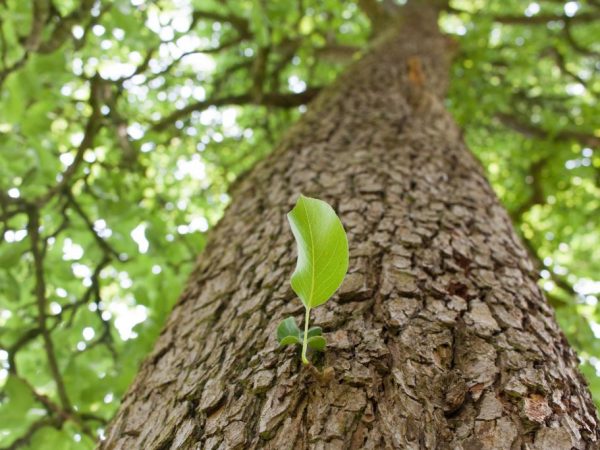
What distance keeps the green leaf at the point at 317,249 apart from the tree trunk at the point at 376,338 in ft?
0.55

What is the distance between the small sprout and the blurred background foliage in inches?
40.5

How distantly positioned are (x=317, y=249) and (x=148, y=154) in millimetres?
3017

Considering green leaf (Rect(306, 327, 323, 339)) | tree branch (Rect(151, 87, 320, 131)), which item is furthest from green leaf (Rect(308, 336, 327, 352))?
tree branch (Rect(151, 87, 320, 131))

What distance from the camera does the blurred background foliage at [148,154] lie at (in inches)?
76.1

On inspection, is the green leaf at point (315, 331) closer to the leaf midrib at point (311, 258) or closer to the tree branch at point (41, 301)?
the leaf midrib at point (311, 258)

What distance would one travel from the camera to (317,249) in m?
0.73

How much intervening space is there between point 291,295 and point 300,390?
306 millimetres

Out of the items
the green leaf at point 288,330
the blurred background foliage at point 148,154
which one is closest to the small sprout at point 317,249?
the green leaf at point 288,330

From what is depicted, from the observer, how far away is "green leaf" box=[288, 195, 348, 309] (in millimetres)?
709

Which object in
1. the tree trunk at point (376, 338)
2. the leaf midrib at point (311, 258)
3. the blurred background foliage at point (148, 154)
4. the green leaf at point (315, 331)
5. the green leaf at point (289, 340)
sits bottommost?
the blurred background foliage at point (148, 154)

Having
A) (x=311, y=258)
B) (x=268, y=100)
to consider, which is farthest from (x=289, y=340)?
(x=268, y=100)

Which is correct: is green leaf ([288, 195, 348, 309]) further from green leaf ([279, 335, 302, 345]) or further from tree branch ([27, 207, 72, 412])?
tree branch ([27, 207, 72, 412])

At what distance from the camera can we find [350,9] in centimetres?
543

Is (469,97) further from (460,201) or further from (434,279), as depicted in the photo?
(434,279)
